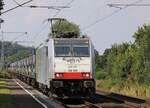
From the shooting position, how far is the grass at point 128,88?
33628mm

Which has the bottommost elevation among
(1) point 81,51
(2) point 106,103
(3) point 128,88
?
(2) point 106,103

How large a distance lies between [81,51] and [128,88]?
12131 mm

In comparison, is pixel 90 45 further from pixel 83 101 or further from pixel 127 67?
pixel 127 67

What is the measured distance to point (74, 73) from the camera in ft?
86.0

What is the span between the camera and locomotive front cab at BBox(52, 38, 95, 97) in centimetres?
2597

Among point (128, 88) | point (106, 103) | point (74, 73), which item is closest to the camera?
point (74, 73)

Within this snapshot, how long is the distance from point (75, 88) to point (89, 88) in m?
Answer: 0.67

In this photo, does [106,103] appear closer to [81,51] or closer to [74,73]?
[74,73]

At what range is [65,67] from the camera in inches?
1035

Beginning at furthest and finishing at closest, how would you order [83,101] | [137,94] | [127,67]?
[127,67] < [137,94] < [83,101]

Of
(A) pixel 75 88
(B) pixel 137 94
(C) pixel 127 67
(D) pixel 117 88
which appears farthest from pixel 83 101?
(C) pixel 127 67

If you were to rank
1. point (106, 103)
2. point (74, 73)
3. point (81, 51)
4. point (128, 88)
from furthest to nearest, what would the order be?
point (128, 88), point (81, 51), point (106, 103), point (74, 73)

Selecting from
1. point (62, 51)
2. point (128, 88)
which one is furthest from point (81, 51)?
point (128, 88)

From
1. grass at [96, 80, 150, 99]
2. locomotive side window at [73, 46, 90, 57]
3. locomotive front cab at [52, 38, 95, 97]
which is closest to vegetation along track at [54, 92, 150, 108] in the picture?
locomotive front cab at [52, 38, 95, 97]
